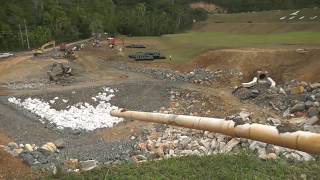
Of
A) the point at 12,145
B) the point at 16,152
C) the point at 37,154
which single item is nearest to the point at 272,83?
the point at 37,154

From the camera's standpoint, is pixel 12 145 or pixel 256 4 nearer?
pixel 12 145

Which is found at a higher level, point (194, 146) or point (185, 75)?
point (194, 146)

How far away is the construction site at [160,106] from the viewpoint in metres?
16.3

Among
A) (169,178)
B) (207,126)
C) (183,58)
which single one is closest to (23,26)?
(183,58)

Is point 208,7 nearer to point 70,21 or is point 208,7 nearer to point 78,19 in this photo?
point 78,19

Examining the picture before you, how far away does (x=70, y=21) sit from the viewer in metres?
70.6

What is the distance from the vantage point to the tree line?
6353cm

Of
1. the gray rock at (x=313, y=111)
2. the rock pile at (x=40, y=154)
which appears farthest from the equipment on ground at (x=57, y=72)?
the gray rock at (x=313, y=111)

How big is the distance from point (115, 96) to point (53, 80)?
7.07 m

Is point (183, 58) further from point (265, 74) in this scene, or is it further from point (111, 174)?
point (111, 174)

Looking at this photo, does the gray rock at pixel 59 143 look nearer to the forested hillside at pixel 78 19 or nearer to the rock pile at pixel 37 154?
the rock pile at pixel 37 154

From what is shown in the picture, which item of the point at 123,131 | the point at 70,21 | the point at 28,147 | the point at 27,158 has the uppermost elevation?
the point at 70,21

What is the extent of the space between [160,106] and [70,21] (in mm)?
45091

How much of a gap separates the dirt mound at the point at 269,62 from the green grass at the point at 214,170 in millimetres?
18369
